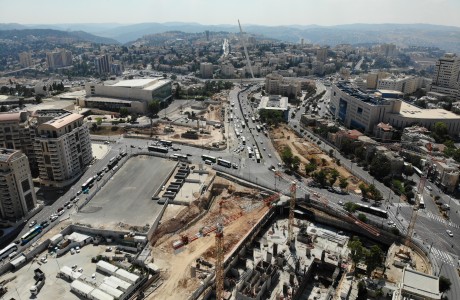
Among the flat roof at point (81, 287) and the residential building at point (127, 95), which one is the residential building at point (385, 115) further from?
the flat roof at point (81, 287)

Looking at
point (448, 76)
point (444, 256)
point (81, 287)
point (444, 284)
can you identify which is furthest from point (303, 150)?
point (448, 76)

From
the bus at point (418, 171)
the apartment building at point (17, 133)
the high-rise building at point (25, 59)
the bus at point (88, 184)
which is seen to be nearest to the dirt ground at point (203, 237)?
the bus at point (88, 184)

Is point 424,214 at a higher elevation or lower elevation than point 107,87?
lower

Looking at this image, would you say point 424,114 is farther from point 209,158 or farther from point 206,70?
point 206,70

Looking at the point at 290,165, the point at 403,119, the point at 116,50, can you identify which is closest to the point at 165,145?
the point at 290,165

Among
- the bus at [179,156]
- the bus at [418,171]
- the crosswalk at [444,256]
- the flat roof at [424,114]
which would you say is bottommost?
the crosswalk at [444,256]

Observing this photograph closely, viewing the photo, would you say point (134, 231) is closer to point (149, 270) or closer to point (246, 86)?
point (149, 270)
